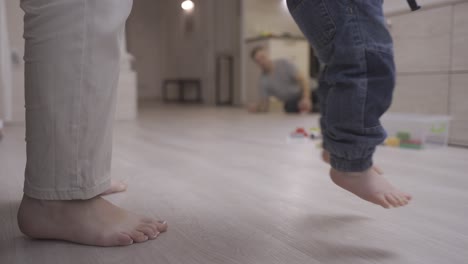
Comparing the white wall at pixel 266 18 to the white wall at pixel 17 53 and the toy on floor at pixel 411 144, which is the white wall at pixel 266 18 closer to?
the white wall at pixel 17 53

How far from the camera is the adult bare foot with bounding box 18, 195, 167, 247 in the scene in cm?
68

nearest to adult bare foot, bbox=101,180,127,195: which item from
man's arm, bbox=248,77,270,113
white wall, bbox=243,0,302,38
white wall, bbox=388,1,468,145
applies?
white wall, bbox=388,1,468,145

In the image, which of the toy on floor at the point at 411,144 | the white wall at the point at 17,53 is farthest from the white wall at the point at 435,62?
the white wall at the point at 17,53

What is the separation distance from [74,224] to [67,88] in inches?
8.9

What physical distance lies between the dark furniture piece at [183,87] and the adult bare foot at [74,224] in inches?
251

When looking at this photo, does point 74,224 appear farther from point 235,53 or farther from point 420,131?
point 235,53

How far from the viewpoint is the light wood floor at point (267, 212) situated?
65cm

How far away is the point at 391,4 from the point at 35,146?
1.87 m

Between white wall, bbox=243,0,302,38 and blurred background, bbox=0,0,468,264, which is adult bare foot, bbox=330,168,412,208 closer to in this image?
blurred background, bbox=0,0,468,264

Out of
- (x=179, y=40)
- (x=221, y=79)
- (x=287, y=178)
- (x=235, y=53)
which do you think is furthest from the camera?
(x=179, y=40)

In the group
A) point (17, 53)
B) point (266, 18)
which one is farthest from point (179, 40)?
point (17, 53)

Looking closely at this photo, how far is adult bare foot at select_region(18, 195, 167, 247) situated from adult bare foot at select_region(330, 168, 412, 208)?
15.5 inches

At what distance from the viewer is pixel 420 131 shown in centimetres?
181

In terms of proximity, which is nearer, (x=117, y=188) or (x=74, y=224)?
(x=74, y=224)
